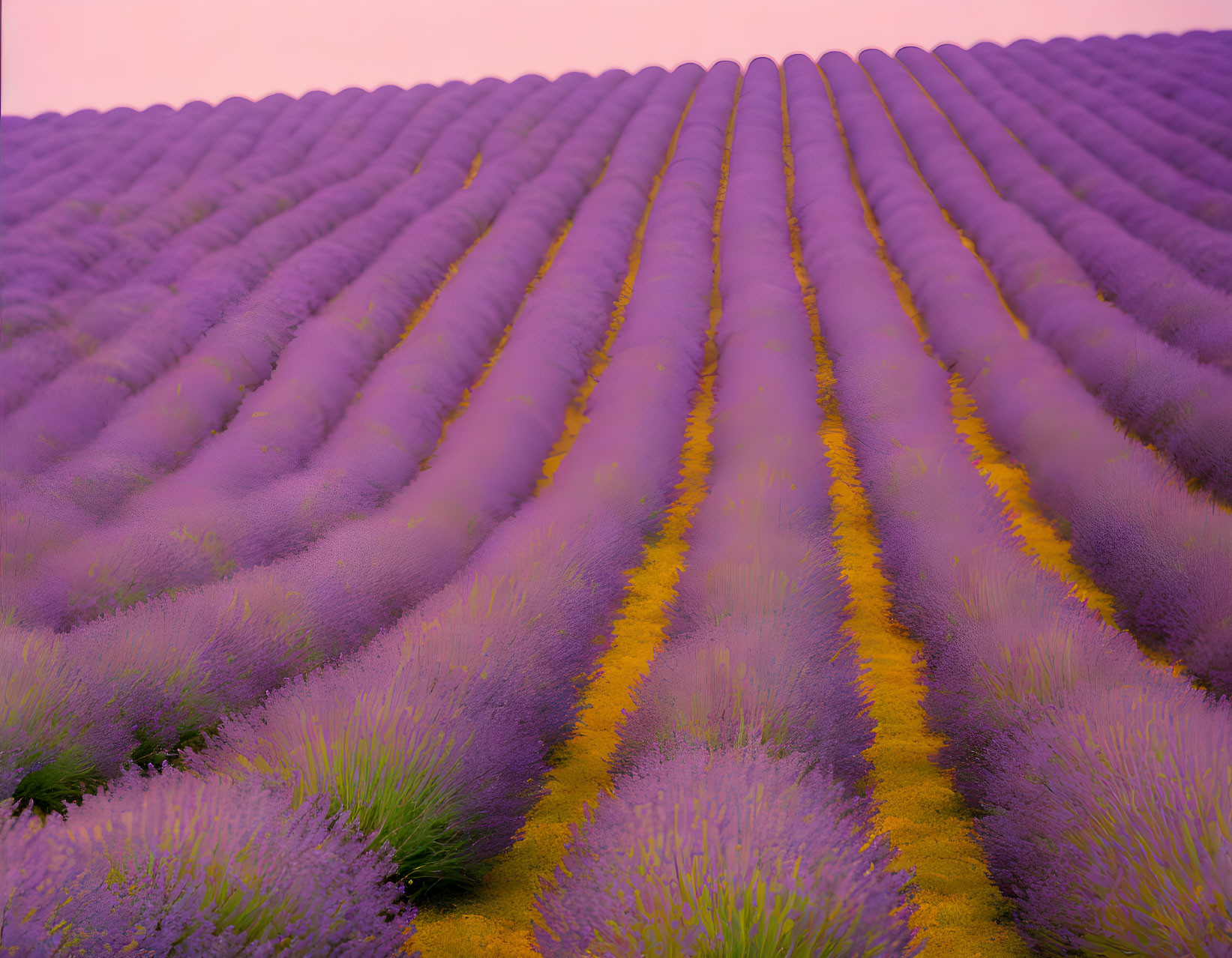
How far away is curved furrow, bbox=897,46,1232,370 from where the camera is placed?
4.09 m

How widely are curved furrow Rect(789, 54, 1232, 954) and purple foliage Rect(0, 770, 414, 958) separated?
1.19 meters

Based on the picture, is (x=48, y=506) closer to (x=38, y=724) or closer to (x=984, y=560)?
(x=38, y=724)

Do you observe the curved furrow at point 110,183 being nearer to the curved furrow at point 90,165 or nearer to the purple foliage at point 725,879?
the curved furrow at point 90,165

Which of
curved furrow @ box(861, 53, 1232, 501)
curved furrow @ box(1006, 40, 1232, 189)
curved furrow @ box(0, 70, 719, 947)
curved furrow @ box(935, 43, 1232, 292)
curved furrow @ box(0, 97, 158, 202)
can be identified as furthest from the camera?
curved furrow @ box(0, 97, 158, 202)

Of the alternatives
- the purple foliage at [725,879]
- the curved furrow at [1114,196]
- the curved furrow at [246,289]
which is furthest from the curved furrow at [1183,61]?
the purple foliage at [725,879]

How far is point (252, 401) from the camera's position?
4.37 m

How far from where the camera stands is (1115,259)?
527 cm

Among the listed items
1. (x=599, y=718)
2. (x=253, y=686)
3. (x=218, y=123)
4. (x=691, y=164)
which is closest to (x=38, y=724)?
(x=253, y=686)

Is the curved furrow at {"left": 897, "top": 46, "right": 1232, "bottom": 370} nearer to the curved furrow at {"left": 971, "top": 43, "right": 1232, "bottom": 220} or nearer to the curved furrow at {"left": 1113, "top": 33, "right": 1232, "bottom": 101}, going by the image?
the curved furrow at {"left": 971, "top": 43, "right": 1232, "bottom": 220}

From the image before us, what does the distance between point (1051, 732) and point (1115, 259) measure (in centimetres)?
499

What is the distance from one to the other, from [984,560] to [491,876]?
177cm

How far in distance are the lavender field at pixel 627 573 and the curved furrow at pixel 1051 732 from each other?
0.03 ft

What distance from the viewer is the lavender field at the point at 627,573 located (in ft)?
4.08

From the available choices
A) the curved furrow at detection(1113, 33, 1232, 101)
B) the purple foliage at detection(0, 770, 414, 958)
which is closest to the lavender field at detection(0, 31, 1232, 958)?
the purple foliage at detection(0, 770, 414, 958)
